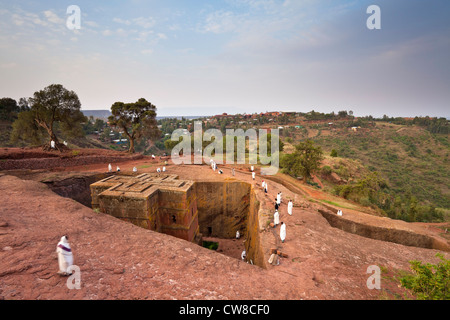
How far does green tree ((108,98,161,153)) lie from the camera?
26.3 metres


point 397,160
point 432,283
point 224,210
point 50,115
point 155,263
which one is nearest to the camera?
point 432,283

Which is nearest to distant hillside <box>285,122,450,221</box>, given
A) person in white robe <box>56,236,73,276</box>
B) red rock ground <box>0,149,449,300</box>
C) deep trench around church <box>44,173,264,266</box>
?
deep trench around church <box>44,173,264,266</box>

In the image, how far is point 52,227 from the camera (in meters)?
6.68

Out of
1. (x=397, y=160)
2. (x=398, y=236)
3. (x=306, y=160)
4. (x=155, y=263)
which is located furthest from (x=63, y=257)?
(x=397, y=160)

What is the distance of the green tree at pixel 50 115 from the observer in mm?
20188

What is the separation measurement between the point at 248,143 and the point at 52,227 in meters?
35.5

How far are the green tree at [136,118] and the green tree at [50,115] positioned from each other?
407cm

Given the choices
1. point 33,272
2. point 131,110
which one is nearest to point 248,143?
point 131,110

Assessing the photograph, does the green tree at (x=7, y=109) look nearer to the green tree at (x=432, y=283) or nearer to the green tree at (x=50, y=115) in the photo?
the green tree at (x=50, y=115)

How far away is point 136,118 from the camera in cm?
2717

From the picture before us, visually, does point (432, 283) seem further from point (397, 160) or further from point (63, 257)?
point (397, 160)

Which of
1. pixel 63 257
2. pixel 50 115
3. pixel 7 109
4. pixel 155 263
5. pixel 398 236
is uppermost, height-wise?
pixel 7 109

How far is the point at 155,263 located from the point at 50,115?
23677 mm
